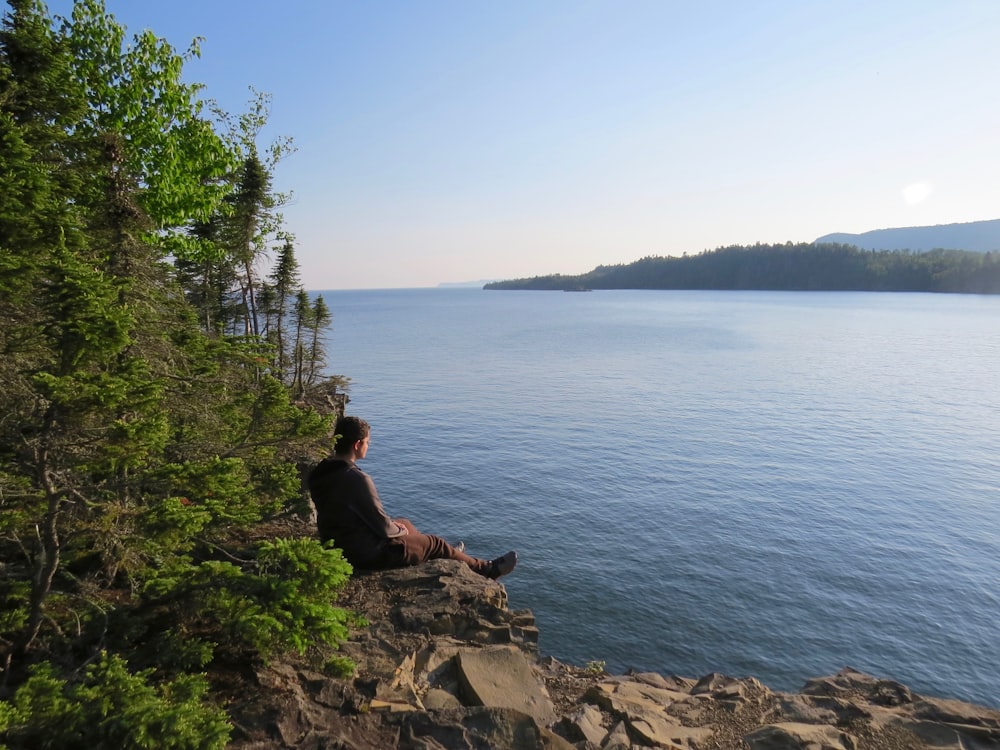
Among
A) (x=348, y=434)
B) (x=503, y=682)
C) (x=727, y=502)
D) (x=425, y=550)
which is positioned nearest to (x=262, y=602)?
(x=503, y=682)

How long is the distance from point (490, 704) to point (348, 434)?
3933 millimetres

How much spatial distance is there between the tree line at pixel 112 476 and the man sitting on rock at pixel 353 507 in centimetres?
44

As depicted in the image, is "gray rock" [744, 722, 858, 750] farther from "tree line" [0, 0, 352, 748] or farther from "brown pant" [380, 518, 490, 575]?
"tree line" [0, 0, 352, 748]

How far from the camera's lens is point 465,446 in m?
33.2

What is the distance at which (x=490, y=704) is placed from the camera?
22.3ft

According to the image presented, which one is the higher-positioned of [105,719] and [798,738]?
[105,719]

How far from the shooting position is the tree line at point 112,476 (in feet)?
15.5

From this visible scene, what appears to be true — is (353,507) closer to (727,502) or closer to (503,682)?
(503,682)

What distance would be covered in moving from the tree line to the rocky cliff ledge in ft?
1.76

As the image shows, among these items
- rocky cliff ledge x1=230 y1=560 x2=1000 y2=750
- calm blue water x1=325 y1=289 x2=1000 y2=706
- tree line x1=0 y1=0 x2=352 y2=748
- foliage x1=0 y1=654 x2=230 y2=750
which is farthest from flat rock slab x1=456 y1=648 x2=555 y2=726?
calm blue water x1=325 y1=289 x2=1000 y2=706

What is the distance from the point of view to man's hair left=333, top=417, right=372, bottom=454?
335 inches

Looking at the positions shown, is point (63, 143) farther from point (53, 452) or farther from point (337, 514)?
point (337, 514)

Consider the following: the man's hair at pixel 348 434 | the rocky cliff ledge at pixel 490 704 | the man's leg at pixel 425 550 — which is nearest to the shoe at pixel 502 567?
the man's leg at pixel 425 550

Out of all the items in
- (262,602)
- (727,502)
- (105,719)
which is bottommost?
(727,502)
